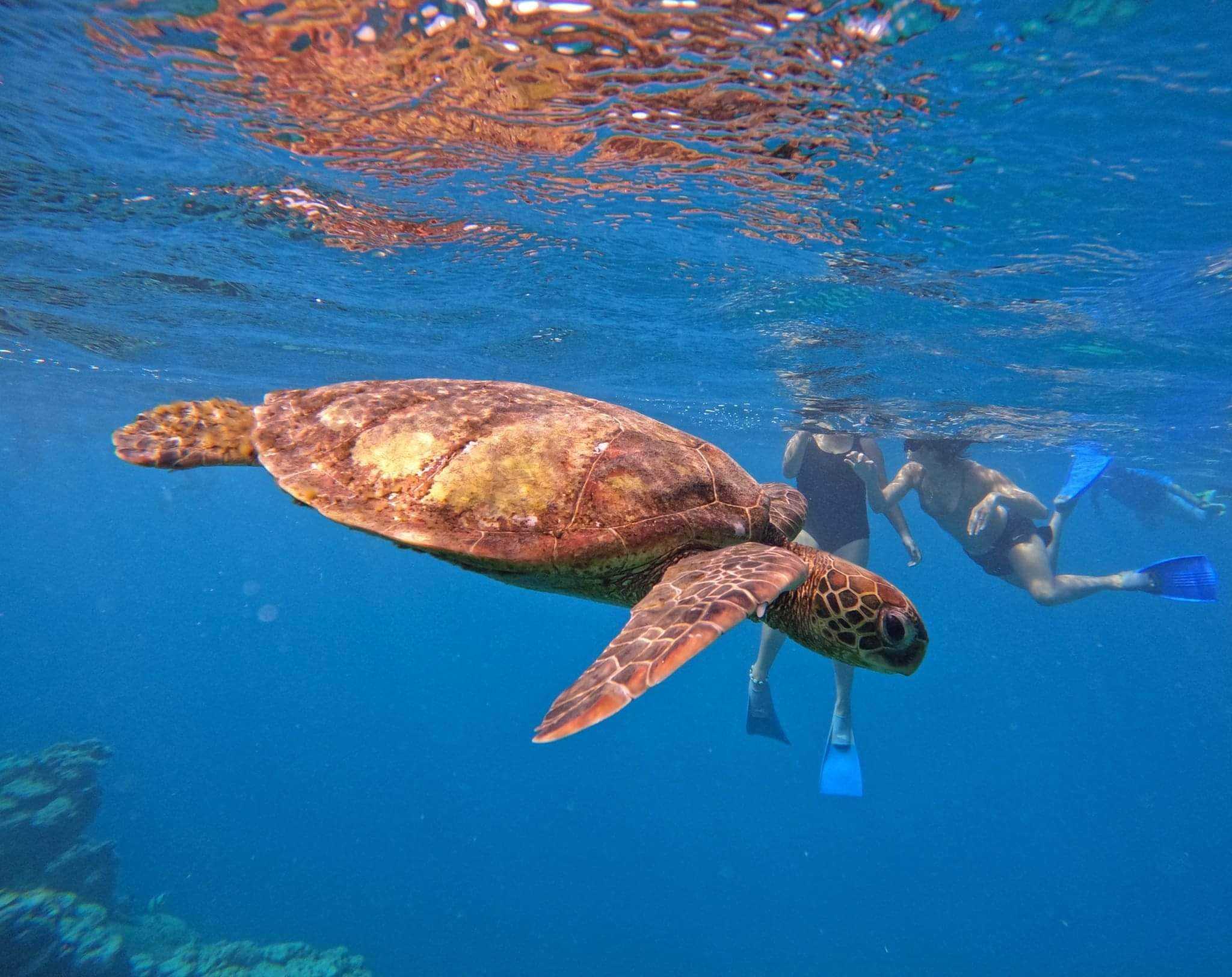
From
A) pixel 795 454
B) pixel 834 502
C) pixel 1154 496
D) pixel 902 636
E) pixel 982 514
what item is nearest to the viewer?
pixel 902 636

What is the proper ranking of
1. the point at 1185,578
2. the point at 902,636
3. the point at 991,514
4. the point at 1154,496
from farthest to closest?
the point at 1154,496, the point at 991,514, the point at 1185,578, the point at 902,636

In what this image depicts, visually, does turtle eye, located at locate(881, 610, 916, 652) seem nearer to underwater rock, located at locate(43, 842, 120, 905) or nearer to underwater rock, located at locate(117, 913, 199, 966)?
underwater rock, located at locate(117, 913, 199, 966)

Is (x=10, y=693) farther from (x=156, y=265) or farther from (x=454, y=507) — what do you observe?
(x=454, y=507)

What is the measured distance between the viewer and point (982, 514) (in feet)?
42.4

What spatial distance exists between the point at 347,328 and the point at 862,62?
48.1 ft

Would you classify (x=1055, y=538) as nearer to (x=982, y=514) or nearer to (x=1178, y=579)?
(x=1178, y=579)

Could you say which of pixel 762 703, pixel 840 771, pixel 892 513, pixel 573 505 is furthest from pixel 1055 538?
pixel 573 505

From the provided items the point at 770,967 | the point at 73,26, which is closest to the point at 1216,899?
the point at 770,967

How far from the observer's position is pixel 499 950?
26.0 m

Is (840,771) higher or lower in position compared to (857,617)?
lower

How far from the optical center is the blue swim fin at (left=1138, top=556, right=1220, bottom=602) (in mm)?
12320

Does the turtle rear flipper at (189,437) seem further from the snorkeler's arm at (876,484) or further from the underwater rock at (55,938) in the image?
the underwater rock at (55,938)

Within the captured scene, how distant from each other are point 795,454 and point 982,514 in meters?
4.31

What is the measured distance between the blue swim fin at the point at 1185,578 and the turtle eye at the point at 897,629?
13.7m
